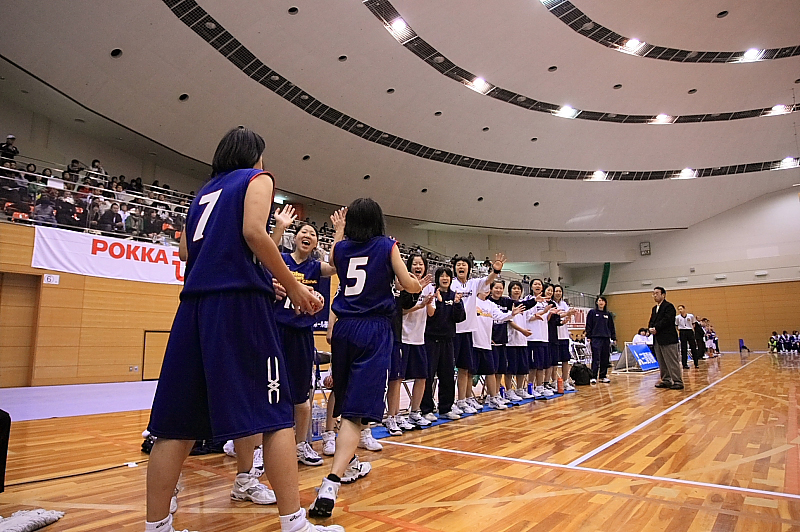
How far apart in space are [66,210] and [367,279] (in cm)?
852

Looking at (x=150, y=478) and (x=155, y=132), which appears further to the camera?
(x=155, y=132)

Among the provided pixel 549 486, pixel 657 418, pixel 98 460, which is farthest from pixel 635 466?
pixel 98 460

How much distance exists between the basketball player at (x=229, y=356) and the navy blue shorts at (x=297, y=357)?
127cm

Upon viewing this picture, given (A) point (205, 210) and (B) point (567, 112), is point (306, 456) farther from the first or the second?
(B) point (567, 112)

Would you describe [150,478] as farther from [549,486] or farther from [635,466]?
[635,466]

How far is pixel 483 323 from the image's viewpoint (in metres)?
6.16

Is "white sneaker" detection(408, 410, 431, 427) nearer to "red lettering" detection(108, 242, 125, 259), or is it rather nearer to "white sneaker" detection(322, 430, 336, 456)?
"white sneaker" detection(322, 430, 336, 456)

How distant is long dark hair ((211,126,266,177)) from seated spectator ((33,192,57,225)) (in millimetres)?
8611

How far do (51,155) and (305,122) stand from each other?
24.3 ft

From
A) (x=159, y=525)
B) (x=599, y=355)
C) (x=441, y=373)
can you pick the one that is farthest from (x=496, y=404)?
(x=159, y=525)

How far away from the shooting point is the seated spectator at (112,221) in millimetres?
9078

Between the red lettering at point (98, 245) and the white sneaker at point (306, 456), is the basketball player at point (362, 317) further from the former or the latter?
the red lettering at point (98, 245)

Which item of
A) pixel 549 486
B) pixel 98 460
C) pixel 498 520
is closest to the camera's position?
pixel 498 520

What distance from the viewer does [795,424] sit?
4.70m
